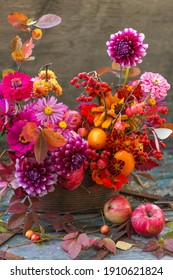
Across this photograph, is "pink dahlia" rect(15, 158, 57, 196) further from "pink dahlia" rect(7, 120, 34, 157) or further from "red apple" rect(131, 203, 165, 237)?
"red apple" rect(131, 203, 165, 237)

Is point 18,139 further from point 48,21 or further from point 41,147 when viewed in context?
point 48,21

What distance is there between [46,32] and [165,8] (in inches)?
24.9

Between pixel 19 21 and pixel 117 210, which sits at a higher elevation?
pixel 19 21

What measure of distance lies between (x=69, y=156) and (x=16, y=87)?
0.20 meters

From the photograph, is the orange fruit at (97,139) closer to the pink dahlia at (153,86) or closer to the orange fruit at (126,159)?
the orange fruit at (126,159)

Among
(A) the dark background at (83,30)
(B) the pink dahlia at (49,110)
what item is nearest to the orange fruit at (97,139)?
(B) the pink dahlia at (49,110)

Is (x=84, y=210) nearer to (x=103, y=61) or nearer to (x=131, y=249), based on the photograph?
(x=131, y=249)

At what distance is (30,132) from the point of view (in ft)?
3.80

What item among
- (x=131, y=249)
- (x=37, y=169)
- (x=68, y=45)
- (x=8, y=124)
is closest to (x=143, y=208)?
(x=131, y=249)

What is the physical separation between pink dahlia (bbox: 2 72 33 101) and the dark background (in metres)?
1.37

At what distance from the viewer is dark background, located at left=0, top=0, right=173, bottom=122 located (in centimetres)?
259

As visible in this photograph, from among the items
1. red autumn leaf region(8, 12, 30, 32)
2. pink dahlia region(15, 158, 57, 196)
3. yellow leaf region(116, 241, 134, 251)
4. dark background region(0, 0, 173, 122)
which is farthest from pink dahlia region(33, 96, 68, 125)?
dark background region(0, 0, 173, 122)

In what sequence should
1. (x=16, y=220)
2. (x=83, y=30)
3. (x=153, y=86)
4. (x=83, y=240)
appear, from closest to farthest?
1. (x=83, y=240)
2. (x=16, y=220)
3. (x=153, y=86)
4. (x=83, y=30)

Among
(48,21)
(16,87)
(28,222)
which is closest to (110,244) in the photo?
(28,222)
